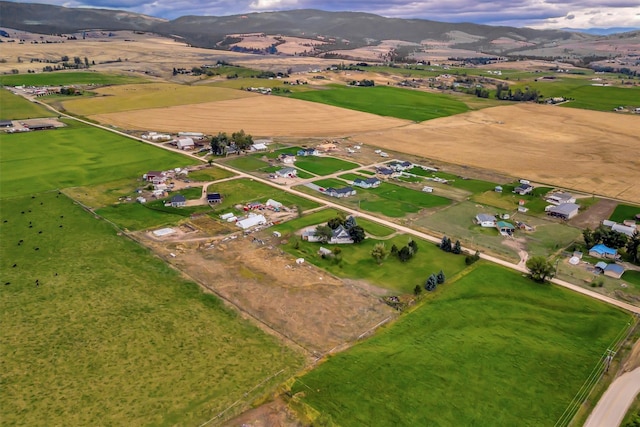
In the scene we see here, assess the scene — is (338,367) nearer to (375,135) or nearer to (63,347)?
(63,347)

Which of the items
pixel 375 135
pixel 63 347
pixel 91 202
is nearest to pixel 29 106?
pixel 91 202

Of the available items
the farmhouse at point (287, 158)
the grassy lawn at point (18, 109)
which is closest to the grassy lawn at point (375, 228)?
the farmhouse at point (287, 158)

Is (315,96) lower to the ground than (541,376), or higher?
higher

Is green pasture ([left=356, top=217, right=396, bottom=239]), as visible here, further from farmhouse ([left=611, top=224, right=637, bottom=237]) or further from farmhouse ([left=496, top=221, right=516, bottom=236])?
farmhouse ([left=611, top=224, right=637, bottom=237])

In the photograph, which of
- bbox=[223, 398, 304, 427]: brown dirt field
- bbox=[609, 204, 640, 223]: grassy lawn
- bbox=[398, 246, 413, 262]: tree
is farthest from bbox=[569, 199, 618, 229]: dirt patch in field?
bbox=[223, 398, 304, 427]: brown dirt field

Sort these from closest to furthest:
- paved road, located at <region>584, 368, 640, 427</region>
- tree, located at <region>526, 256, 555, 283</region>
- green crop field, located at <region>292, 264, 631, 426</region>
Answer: paved road, located at <region>584, 368, 640, 427</region>
green crop field, located at <region>292, 264, 631, 426</region>
tree, located at <region>526, 256, 555, 283</region>
